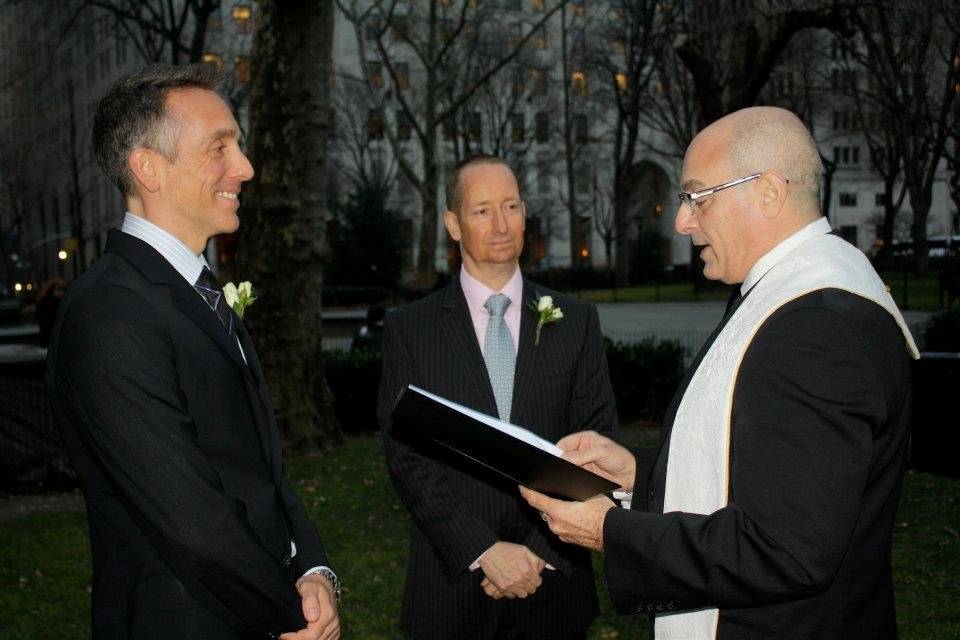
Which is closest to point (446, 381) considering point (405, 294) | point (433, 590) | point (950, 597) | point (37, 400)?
point (433, 590)

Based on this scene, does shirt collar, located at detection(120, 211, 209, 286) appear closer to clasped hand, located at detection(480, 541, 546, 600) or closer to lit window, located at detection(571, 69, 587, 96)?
clasped hand, located at detection(480, 541, 546, 600)

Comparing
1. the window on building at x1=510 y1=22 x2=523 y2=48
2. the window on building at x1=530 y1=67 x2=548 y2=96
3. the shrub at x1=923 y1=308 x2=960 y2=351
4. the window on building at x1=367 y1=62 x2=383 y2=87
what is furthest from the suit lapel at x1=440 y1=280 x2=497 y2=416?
the window on building at x1=530 y1=67 x2=548 y2=96

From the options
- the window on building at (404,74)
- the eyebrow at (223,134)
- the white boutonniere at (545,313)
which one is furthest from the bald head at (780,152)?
the window on building at (404,74)

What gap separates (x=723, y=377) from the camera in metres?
2.37

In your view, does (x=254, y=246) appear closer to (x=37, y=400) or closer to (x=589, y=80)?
(x=37, y=400)

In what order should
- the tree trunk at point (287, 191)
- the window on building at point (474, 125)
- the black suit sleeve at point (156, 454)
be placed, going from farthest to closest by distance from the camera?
the window on building at point (474, 125) → the tree trunk at point (287, 191) → the black suit sleeve at point (156, 454)

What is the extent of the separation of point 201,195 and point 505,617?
204cm

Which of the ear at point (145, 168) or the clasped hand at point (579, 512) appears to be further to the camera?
the ear at point (145, 168)

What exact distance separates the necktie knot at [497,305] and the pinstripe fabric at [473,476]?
9 centimetres

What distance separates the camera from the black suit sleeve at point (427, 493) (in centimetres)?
349

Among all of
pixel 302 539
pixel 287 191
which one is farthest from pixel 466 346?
pixel 287 191

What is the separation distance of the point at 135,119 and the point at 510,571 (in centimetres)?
209

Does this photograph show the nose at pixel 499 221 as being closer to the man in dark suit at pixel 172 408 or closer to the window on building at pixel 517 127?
the man in dark suit at pixel 172 408

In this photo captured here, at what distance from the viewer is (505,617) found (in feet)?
11.8
